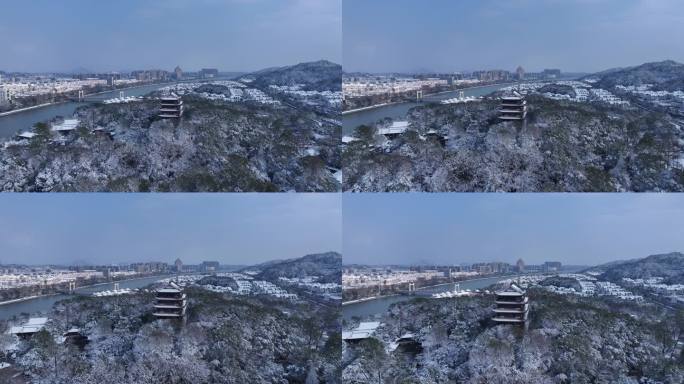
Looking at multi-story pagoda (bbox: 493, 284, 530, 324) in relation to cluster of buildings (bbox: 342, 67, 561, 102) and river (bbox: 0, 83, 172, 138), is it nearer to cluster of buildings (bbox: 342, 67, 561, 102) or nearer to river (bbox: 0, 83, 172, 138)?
cluster of buildings (bbox: 342, 67, 561, 102)

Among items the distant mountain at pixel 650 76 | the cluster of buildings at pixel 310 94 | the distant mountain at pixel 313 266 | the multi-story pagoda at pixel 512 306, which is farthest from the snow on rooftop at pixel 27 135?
the distant mountain at pixel 650 76

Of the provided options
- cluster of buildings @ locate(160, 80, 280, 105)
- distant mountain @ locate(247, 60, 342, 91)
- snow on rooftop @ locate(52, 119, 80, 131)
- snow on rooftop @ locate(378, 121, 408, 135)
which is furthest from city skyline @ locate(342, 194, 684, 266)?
snow on rooftop @ locate(52, 119, 80, 131)

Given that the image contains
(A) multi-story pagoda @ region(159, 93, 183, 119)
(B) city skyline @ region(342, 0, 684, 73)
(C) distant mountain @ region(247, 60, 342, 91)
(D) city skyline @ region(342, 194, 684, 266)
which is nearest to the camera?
(D) city skyline @ region(342, 194, 684, 266)

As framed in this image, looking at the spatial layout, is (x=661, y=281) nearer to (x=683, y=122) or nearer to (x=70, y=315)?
(x=683, y=122)

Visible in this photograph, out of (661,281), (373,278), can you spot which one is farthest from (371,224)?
(661,281)

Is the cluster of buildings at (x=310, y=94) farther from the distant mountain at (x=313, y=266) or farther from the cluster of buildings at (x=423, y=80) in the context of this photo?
the distant mountain at (x=313, y=266)
